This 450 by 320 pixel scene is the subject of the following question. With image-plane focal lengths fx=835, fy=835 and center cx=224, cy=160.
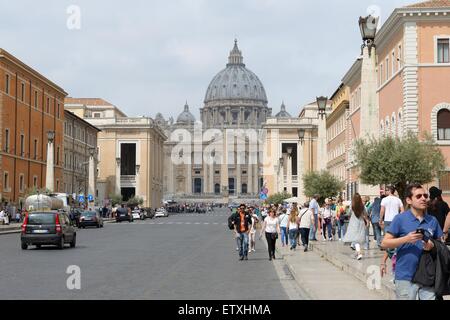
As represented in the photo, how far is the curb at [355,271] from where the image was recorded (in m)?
13.0

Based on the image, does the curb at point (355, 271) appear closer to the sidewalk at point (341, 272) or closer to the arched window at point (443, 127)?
the sidewalk at point (341, 272)

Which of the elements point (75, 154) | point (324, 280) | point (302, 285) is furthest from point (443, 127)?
point (75, 154)

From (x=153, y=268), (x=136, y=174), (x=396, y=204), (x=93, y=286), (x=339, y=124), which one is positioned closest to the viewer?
(x=93, y=286)

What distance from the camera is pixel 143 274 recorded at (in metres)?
18.2

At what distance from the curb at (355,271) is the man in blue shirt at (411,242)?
4760 millimetres

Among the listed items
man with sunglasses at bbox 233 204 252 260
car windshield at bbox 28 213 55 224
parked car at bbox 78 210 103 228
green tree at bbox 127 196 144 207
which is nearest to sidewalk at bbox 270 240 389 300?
man with sunglasses at bbox 233 204 252 260

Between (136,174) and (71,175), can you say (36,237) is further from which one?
(136,174)

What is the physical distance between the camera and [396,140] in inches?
1202

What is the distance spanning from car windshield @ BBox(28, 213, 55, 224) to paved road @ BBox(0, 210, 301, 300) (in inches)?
39.0

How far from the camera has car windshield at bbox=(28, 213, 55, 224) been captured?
28.4m

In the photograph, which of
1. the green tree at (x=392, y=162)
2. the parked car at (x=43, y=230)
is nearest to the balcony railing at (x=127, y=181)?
the green tree at (x=392, y=162)

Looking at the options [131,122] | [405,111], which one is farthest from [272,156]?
[405,111]

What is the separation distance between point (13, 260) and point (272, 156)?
12044cm

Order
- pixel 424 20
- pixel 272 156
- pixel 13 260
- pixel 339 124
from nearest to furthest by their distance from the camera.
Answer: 1. pixel 13 260
2. pixel 424 20
3. pixel 339 124
4. pixel 272 156
